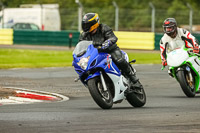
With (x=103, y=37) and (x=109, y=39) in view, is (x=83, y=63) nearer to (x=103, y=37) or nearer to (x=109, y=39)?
(x=109, y=39)

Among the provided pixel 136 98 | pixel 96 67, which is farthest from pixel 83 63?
pixel 136 98

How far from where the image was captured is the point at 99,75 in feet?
32.2

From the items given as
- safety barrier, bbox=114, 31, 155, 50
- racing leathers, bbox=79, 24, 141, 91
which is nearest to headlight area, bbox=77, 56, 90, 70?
racing leathers, bbox=79, 24, 141, 91

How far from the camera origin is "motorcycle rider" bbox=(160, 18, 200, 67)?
12.9 metres

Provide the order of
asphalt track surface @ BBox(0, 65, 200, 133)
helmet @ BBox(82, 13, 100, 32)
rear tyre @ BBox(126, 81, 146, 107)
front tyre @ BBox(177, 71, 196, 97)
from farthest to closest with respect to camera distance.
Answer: front tyre @ BBox(177, 71, 196, 97)
rear tyre @ BBox(126, 81, 146, 107)
helmet @ BBox(82, 13, 100, 32)
asphalt track surface @ BBox(0, 65, 200, 133)

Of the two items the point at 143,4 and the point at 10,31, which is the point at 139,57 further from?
the point at 143,4

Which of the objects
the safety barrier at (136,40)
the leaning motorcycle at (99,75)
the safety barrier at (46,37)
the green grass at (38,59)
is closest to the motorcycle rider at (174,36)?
the leaning motorcycle at (99,75)

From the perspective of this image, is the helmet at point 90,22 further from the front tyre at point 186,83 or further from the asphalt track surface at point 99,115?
the front tyre at point 186,83

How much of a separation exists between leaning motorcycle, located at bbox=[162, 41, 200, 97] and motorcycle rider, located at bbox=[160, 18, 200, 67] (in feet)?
0.32

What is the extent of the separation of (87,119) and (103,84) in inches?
48.1

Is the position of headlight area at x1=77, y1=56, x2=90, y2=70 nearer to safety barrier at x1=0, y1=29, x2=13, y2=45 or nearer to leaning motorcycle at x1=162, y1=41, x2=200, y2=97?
leaning motorcycle at x1=162, y1=41, x2=200, y2=97

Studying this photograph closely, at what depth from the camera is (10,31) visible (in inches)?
1478

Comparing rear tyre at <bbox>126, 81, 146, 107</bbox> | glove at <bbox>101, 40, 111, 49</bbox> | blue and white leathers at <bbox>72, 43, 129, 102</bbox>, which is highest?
glove at <bbox>101, 40, 111, 49</bbox>

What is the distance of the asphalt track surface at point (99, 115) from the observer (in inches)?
307
